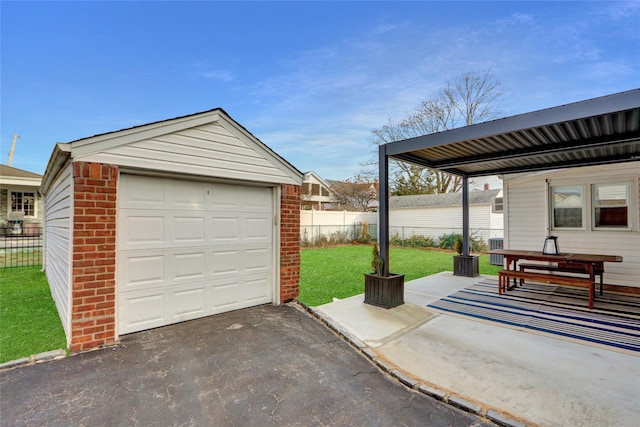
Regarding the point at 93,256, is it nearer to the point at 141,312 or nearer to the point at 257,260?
the point at 141,312

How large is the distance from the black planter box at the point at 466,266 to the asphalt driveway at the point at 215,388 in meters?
5.75

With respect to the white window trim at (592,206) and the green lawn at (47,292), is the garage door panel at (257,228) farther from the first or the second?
the white window trim at (592,206)

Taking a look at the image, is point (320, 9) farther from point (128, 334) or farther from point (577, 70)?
point (128, 334)

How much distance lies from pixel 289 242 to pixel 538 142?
4725 mm

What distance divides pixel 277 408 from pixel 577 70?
1213cm

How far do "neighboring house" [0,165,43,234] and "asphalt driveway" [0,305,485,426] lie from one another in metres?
18.9

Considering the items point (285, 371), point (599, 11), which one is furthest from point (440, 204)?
point (285, 371)

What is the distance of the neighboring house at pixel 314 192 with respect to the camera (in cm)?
2674

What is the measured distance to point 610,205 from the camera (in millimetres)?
6906

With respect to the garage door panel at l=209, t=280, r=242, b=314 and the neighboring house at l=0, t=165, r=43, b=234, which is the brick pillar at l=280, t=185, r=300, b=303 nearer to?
the garage door panel at l=209, t=280, r=242, b=314

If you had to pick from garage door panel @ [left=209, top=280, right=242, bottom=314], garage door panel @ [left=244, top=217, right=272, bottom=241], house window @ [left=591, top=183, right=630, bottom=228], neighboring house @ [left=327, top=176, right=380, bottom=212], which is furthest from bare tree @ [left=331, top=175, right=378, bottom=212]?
garage door panel @ [left=209, top=280, right=242, bottom=314]

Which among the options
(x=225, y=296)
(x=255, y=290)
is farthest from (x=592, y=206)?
(x=225, y=296)

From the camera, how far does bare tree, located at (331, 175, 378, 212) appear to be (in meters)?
28.7

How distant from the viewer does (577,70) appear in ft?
29.7
